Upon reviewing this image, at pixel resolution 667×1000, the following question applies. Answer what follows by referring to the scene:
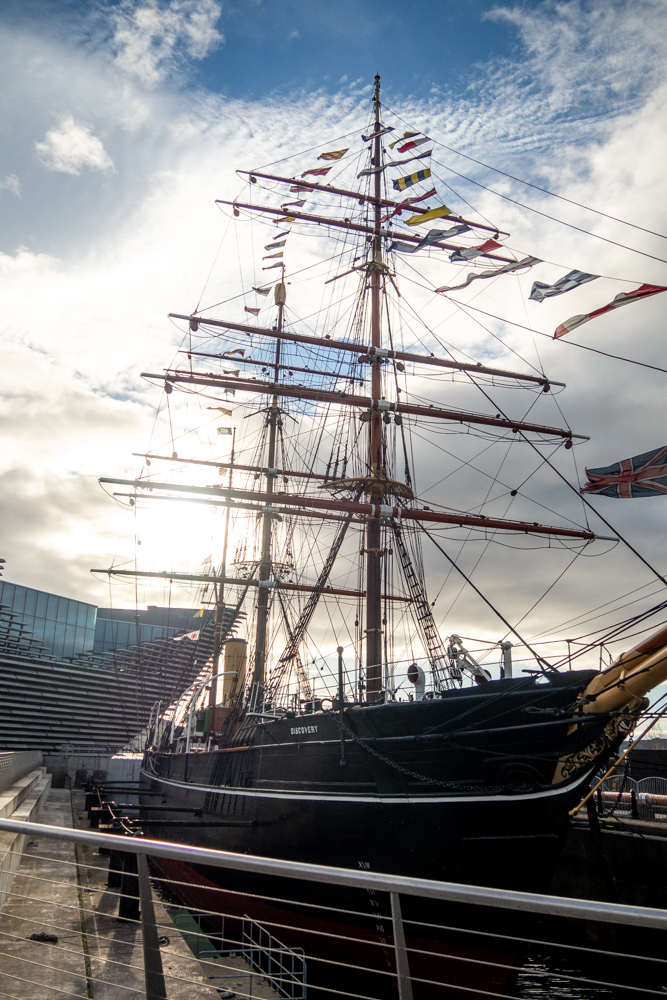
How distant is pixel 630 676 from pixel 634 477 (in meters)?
3.21

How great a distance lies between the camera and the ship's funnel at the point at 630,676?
791 cm

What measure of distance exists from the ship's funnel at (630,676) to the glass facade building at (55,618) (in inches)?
1379

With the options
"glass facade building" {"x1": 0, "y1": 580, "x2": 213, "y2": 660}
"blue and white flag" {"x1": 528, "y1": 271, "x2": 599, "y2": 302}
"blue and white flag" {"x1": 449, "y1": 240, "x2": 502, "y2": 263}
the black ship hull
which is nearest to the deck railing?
the black ship hull

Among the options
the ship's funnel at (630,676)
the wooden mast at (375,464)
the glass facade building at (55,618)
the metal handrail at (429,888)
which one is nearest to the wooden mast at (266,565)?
the wooden mast at (375,464)

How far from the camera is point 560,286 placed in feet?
40.3

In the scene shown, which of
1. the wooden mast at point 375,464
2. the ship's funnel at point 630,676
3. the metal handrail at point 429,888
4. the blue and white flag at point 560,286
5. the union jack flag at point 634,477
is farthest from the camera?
the wooden mast at point 375,464

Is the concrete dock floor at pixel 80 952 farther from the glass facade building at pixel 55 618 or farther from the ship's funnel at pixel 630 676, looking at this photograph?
the glass facade building at pixel 55 618

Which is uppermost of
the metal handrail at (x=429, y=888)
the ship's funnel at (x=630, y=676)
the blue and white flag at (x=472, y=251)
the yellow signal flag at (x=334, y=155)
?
the yellow signal flag at (x=334, y=155)

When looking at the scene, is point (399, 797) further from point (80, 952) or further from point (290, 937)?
point (80, 952)

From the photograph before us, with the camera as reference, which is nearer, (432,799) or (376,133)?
(432,799)

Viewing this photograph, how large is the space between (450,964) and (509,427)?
13.1m

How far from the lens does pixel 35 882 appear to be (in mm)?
8273

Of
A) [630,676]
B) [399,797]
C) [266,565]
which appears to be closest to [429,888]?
[630,676]

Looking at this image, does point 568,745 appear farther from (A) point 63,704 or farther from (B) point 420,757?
(A) point 63,704
